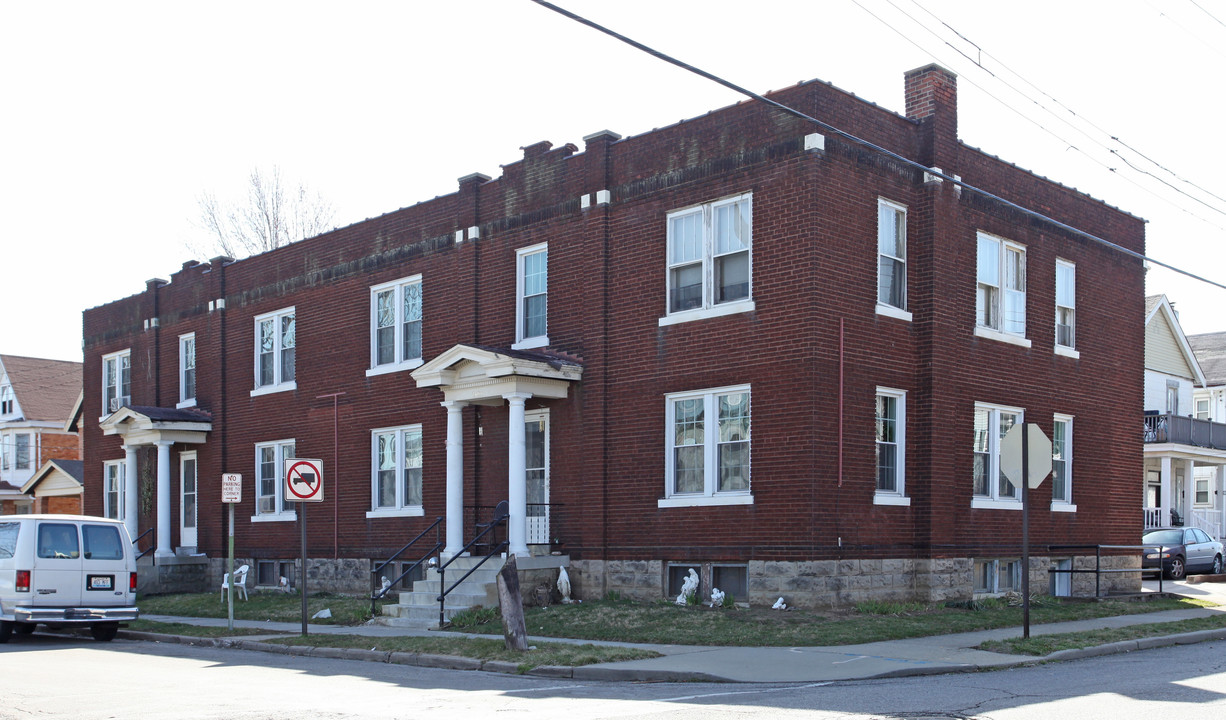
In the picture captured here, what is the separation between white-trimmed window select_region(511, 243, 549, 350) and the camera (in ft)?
72.3

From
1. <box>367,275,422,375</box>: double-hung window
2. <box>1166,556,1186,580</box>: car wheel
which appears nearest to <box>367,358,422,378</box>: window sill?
<box>367,275,422,375</box>: double-hung window

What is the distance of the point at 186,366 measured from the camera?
1239 inches

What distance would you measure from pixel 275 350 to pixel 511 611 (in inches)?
589

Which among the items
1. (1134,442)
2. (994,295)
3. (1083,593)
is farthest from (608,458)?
(1134,442)

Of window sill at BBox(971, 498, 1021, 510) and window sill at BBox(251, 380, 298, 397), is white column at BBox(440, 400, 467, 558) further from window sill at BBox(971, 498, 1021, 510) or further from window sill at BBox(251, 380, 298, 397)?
window sill at BBox(971, 498, 1021, 510)

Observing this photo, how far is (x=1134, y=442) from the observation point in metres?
24.8

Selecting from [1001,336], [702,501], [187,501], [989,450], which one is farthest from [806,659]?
[187,501]

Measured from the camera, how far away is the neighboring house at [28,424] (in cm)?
5778

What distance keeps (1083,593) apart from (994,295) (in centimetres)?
634

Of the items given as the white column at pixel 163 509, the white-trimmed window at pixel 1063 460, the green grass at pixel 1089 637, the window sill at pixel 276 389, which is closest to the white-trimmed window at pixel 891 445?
the green grass at pixel 1089 637

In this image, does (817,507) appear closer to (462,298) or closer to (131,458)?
(462,298)

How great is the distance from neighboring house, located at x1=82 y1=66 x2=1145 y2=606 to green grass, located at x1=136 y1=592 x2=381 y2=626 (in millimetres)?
1032

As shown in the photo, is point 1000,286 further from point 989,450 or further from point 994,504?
point 994,504

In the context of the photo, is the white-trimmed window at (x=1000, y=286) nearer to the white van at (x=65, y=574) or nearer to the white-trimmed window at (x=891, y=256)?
the white-trimmed window at (x=891, y=256)
